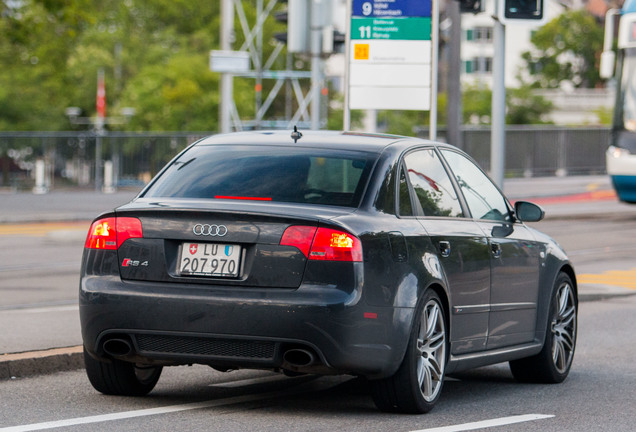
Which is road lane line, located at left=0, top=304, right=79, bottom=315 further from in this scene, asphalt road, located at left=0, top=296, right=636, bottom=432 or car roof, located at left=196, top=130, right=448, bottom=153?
car roof, located at left=196, top=130, right=448, bottom=153

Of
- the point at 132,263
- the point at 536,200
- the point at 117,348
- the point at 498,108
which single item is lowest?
the point at 536,200

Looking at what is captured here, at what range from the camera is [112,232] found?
7.20 meters

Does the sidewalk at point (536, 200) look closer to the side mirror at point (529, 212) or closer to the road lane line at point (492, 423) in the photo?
the side mirror at point (529, 212)

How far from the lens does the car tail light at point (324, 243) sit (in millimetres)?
6824

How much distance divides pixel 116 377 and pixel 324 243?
153cm

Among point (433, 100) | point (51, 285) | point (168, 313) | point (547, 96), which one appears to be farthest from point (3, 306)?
point (547, 96)

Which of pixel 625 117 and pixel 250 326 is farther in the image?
pixel 625 117

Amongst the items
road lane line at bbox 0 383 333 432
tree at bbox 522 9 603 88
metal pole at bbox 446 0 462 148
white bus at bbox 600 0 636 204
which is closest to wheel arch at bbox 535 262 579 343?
road lane line at bbox 0 383 333 432

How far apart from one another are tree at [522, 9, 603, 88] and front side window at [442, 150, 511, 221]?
90309mm

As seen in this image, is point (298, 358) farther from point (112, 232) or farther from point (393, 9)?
point (393, 9)

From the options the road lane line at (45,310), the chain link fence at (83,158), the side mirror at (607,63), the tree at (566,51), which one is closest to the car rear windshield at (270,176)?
the road lane line at (45,310)

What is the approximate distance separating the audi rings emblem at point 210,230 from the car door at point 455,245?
3.88 feet

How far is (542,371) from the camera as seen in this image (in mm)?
8867

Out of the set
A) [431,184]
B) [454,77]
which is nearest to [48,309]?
[431,184]
